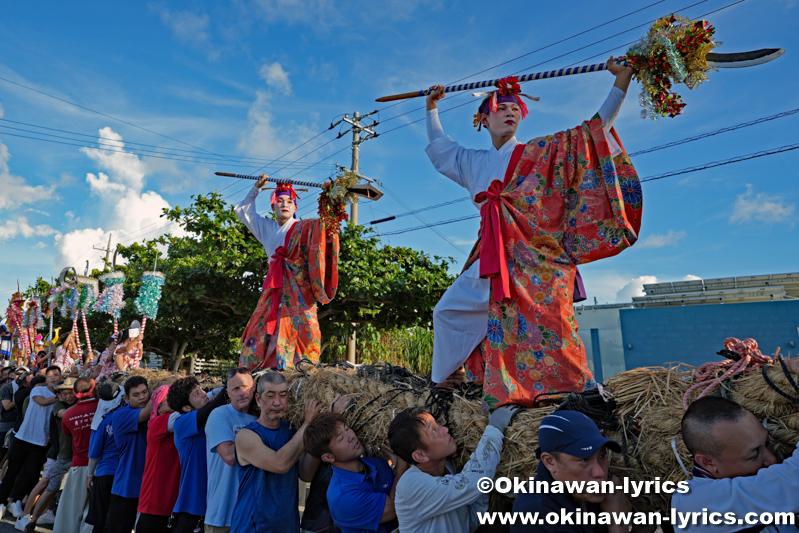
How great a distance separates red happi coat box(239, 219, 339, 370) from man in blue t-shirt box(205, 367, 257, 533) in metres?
1.57

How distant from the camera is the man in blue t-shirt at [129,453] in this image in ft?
13.6

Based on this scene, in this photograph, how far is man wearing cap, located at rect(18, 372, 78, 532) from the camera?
5391mm

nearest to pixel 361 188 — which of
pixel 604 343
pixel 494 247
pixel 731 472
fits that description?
pixel 494 247

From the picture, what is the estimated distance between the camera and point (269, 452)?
2.84 m

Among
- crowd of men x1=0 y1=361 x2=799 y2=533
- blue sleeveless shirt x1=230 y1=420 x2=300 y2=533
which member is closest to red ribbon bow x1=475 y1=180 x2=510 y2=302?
crowd of men x1=0 y1=361 x2=799 y2=533

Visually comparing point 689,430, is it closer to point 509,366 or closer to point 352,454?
point 509,366

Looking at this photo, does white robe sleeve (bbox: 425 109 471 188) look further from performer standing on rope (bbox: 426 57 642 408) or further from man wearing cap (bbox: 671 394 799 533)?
man wearing cap (bbox: 671 394 799 533)

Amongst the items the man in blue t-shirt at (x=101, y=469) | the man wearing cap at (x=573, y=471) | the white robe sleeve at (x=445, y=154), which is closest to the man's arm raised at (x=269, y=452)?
the man wearing cap at (x=573, y=471)

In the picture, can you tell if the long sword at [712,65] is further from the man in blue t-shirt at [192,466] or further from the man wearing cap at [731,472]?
the man in blue t-shirt at [192,466]

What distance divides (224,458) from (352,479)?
105 cm

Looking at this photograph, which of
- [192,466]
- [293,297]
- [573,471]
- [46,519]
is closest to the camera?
[573,471]

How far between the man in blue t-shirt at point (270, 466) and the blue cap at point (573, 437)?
4.66 feet

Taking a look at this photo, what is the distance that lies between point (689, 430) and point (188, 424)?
10.1 ft

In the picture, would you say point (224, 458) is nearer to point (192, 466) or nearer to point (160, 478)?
point (192, 466)
